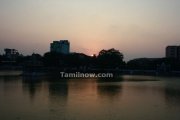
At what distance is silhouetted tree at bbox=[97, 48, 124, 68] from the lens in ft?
191

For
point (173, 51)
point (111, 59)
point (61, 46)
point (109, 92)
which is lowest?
point (109, 92)

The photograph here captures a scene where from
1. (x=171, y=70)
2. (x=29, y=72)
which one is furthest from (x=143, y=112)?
→ (x=171, y=70)

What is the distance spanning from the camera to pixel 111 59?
2336 inches

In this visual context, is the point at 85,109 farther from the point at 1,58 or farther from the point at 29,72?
the point at 1,58

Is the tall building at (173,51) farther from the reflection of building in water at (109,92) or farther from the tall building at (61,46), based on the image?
the reflection of building in water at (109,92)

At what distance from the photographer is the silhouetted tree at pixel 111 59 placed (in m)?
58.2

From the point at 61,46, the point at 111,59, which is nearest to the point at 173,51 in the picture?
the point at 111,59

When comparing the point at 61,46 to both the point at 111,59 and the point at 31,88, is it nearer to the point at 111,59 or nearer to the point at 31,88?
the point at 111,59

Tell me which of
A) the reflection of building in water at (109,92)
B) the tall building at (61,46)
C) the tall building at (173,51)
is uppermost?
the tall building at (61,46)

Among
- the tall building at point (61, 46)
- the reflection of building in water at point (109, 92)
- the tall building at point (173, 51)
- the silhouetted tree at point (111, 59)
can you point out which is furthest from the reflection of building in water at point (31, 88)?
the tall building at point (61, 46)

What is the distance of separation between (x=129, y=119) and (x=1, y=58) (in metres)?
72.9

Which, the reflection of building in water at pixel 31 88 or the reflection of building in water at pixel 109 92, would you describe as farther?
the reflection of building in water at pixel 31 88

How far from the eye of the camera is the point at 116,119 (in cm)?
1066

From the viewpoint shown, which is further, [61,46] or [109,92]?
[61,46]
